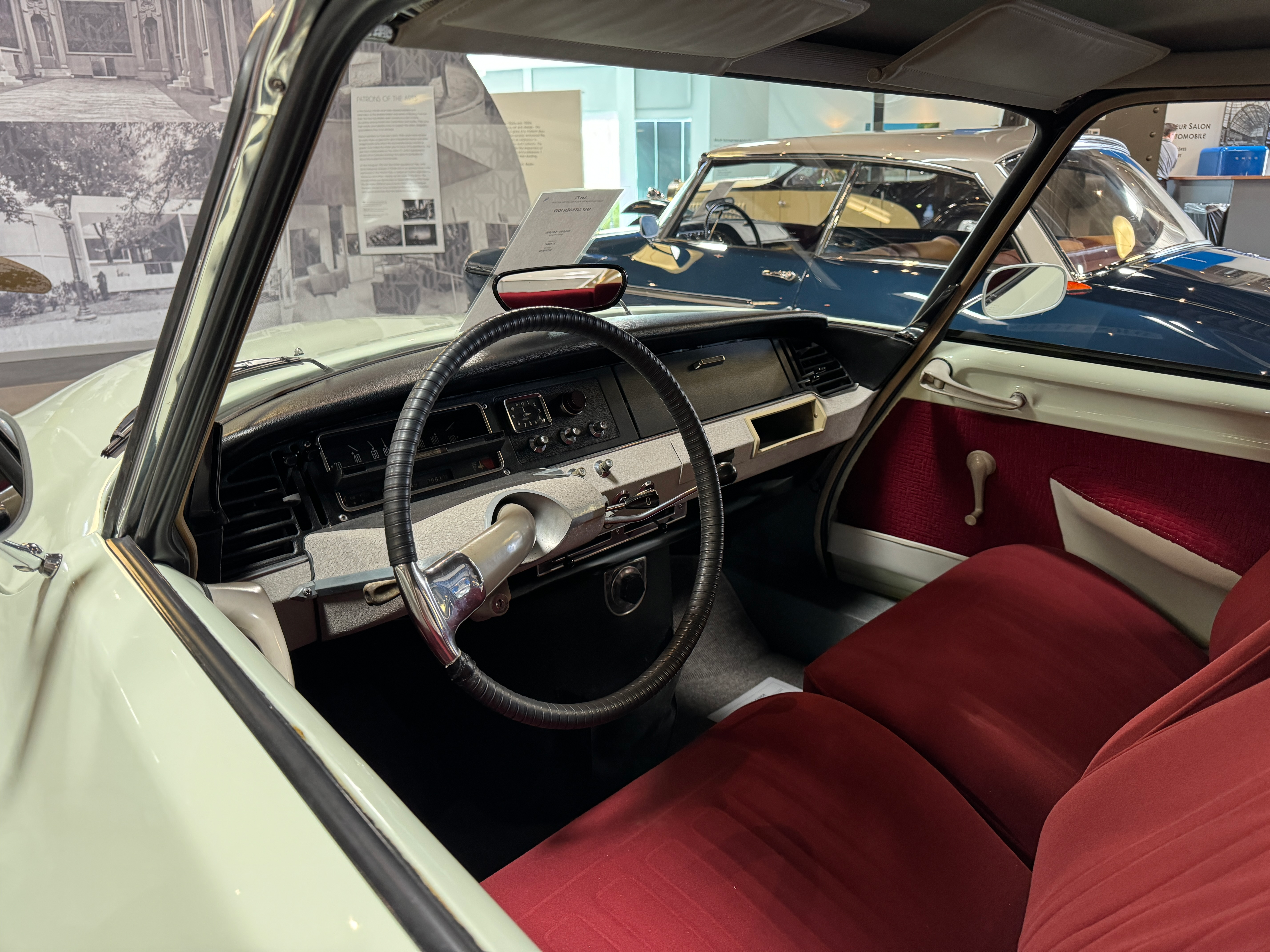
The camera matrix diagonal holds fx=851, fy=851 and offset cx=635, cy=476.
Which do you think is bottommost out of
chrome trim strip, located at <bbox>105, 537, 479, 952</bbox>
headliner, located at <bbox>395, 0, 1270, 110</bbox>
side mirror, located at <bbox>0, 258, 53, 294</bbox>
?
chrome trim strip, located at <bbox>105, 537, 479, 952</bbox>

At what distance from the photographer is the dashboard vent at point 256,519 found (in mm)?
1098

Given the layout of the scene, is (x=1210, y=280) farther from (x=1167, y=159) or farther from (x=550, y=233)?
(x=550, y=233)

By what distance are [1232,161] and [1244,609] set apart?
274 centimetres

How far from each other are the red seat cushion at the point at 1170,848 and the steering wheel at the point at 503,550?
483 millimetres

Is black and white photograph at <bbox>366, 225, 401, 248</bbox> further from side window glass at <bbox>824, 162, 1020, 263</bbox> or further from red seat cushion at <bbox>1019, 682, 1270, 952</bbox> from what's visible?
red seat cushion at <bbox>1019, 682, 1270, 952</bbox>

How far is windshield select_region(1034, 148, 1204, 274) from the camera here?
2.07m

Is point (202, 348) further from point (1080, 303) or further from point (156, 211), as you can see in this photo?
point (156, 211)

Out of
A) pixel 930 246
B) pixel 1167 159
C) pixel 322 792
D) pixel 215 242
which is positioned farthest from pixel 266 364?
pixel 1167 159

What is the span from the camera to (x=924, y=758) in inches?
47.7

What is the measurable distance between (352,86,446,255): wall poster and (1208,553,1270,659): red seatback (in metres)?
2.49

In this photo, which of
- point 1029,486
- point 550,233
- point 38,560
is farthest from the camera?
point 1029,486

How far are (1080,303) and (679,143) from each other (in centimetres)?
323

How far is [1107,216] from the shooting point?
2332mm

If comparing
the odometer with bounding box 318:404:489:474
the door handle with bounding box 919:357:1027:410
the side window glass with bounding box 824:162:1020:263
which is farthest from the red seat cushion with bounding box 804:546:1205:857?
the side window glass with bounding box 824:162:1020:263
